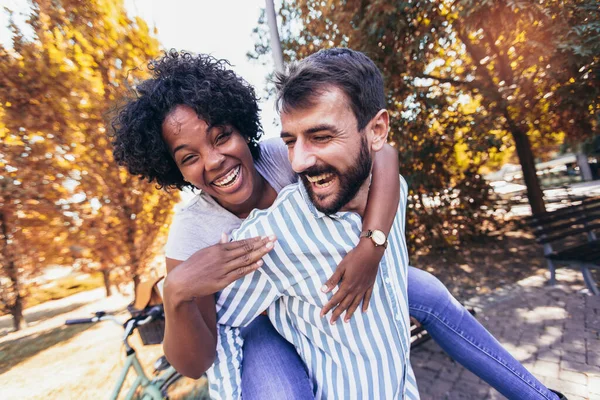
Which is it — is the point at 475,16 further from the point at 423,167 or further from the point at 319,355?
the point at 319,355

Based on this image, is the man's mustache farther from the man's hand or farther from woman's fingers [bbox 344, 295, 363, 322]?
woman's fingers [bbox 344, 295, 363, 322]

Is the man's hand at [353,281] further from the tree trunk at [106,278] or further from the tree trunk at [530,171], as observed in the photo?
the tree trunk at [530,171]

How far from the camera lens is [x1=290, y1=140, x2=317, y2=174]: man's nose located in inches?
59.4

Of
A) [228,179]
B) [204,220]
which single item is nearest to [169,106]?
[228,179]

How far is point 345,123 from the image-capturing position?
1.54m

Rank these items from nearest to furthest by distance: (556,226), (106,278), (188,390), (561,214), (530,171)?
(188,390), (556,226), (561,214), (106,278), (530,171)

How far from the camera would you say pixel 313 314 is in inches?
58.1

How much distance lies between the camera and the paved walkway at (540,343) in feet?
9.42

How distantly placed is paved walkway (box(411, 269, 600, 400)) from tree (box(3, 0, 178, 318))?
4.23m

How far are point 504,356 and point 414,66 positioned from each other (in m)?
5.30

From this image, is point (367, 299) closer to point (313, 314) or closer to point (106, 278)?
point (313, 314)

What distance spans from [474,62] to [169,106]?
679cm

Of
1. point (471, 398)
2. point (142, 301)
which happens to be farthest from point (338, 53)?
point (471, 398)

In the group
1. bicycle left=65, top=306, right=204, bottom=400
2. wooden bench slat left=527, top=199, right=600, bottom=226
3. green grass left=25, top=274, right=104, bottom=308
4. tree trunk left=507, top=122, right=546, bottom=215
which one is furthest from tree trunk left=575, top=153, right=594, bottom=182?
green grass left=25, top=274, right=104, bottom=308
